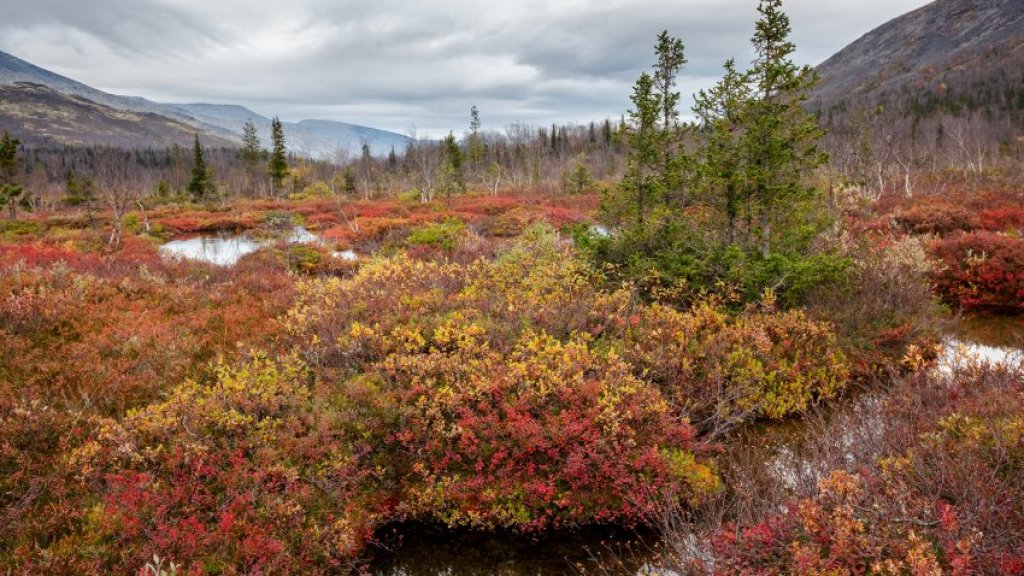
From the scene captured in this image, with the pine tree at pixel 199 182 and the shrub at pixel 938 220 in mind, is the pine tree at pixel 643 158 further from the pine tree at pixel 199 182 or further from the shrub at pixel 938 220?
the pine tree at pixel 199 182

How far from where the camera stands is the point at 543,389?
312 inches

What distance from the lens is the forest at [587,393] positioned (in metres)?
5.50

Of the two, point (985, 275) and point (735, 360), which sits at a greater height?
point (985, 275)

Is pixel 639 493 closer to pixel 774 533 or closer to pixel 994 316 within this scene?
A: pixel 774 533

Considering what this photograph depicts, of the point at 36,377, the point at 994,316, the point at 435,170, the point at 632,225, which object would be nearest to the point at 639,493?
the point at 632,225

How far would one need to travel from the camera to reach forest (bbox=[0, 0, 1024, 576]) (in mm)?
5500

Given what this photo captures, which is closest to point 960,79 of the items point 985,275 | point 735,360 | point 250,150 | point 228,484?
point 985,275

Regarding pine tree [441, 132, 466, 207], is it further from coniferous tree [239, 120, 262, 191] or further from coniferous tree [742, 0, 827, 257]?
coniferous tree [742, 0, 827, 257]

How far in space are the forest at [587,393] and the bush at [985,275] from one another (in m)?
0.07

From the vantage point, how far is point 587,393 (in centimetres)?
805

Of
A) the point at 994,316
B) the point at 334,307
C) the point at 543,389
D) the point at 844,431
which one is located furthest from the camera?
the point at 994,316

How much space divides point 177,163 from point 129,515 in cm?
10058

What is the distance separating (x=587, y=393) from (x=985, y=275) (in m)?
14.9

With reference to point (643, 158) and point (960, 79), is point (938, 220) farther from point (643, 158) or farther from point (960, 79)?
point (960, 79)
